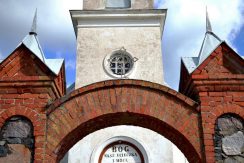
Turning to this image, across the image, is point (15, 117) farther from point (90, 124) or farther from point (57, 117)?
point (90, 124)

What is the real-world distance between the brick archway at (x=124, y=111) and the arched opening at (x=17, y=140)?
12.3 inches

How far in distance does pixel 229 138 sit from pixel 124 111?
1.79 m

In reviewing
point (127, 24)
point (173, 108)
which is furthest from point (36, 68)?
point (127, 24)

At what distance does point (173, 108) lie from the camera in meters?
6.09

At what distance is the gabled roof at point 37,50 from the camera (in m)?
6.33

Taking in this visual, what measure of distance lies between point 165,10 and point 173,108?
805 cm

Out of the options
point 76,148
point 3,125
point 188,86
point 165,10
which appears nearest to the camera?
point 3,125

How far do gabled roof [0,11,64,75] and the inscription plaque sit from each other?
5390mm

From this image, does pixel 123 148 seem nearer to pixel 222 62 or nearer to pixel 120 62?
Result: pixel 120 62

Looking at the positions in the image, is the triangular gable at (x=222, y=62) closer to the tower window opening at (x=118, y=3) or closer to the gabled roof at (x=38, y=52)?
the gabled roof at (x=38, y=52)

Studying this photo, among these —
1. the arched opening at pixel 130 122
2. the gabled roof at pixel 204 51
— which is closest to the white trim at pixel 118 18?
the gabled roof at pixel 204 51

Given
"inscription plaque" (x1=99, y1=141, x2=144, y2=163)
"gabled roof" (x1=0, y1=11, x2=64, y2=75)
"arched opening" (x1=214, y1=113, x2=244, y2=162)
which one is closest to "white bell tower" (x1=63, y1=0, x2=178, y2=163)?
"inscription plaque" (x1=99, y1=141, x2=144, y2=163)

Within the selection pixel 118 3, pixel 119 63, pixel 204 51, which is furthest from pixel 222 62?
pixel 118 3

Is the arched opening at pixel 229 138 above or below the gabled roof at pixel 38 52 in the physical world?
below
